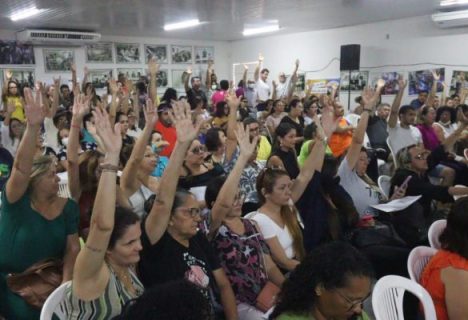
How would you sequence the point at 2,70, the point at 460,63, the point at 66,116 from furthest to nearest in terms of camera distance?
the point at 2,70
the point at 460,63
the point at 66,116

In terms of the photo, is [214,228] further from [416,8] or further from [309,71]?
[309,71]

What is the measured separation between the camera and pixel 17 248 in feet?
5.92

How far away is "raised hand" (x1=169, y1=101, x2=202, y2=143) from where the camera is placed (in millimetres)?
1896

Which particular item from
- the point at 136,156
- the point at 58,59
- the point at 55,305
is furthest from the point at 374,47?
the point at 55,305

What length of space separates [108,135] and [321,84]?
10.0 m

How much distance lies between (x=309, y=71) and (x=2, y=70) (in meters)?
7.60

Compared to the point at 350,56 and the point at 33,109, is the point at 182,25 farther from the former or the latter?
the point at 33,109

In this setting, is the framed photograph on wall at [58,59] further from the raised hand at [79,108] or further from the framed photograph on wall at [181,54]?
the raised hand at [79,108]

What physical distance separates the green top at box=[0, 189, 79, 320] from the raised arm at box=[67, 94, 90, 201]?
24.2 inches

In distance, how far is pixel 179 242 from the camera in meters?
1.90

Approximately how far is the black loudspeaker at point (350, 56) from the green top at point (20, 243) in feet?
28.7

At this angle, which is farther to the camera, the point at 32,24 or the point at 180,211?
the point at 32,24

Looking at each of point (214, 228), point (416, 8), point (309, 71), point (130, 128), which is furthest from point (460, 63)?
point (214, 228)

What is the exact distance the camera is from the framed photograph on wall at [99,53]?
10.7 m
